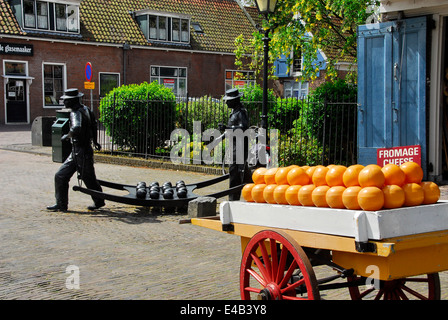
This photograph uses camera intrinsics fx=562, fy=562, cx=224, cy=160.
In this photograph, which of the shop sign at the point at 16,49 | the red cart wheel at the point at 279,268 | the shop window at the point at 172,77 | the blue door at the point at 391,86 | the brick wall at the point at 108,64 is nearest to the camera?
the red cart wheel at the point at 279,268

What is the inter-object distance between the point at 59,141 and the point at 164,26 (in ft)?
67.4

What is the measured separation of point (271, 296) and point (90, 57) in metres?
29.6

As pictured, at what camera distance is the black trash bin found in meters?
15.2

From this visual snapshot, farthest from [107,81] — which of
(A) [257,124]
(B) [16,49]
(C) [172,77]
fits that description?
(A) [257,124]

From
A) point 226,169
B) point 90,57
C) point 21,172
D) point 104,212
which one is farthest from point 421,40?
point 90,57

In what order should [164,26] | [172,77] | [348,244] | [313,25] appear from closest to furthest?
[348,244]
[313,25]
[164,26]
[172,77]

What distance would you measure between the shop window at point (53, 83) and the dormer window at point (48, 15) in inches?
82.2

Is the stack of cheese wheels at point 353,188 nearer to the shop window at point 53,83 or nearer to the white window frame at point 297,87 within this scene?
the shop window at point 53,83

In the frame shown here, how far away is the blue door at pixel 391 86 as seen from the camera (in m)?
10.2

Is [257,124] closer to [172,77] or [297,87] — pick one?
[172,77]

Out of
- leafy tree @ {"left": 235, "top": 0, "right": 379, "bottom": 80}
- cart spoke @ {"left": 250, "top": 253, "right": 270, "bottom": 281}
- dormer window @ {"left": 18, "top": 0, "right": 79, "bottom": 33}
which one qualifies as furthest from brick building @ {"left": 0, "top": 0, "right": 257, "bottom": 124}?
cart spoke @ {"left": 250, "top": 253, "right": 270, "bottom": 281}

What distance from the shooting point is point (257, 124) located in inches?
554

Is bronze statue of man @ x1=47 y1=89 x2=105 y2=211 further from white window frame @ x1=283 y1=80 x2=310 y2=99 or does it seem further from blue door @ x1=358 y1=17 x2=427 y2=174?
white window frame @ x1=283 y1=80 x2=310 y2=99

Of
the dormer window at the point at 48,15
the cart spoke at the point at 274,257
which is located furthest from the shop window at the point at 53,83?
the cart spoke at the point at 274,257
